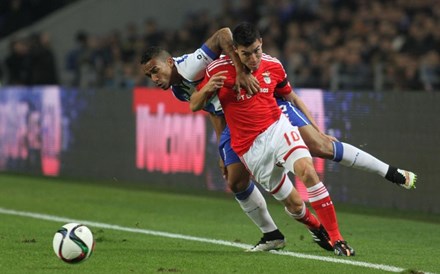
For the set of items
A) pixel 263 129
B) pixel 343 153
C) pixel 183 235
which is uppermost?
pixel 263 129

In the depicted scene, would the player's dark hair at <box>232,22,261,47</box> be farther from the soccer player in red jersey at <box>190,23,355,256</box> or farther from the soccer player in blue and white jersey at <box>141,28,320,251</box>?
the soccer player in blue and white jersey at <box>141,28,320,251</box>

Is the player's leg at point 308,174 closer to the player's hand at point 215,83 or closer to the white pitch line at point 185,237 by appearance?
the white pitch line at point 185,237

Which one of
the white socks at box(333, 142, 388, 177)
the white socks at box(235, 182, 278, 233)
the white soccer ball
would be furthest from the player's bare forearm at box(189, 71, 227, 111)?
the white soccer ball

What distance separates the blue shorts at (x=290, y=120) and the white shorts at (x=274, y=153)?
0.81ft

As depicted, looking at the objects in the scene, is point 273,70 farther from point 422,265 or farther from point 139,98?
point 139,98

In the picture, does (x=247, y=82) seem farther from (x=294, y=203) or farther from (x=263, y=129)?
(x=294, y=203)

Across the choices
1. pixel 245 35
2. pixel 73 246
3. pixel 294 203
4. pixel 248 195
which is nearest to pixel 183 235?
pixel 248 195

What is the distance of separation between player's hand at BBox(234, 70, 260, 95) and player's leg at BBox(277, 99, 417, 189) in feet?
2.03

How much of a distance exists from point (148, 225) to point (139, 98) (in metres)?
5.50

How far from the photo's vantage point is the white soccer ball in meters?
7.82

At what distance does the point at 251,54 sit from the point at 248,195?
4.53ft

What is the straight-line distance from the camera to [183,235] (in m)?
10.4

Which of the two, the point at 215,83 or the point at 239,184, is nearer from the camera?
the point at 215,83

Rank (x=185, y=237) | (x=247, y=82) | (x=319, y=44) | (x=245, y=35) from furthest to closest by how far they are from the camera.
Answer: (x=319, y=44) < (x=185, y=237) < (x=247, y=82) < (x=245, y=35)
